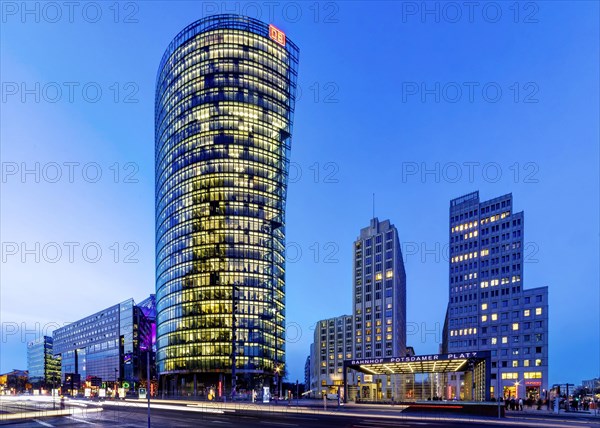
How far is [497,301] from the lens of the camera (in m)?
152

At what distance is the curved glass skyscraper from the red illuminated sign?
1.49ft

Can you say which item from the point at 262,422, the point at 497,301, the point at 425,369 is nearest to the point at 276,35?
the point at 497,301

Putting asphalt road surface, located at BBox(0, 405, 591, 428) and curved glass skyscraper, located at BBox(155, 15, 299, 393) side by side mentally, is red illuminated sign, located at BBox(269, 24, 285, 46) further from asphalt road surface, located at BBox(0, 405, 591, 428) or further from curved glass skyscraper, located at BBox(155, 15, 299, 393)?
asphalt road surface, located at BBox(0, 405, 591, 428)

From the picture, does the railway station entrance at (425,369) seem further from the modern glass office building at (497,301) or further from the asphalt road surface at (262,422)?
the modern glass office building at (497,301)

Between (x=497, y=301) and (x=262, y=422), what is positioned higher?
(x=262, y=422)

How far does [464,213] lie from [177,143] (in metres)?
92.3

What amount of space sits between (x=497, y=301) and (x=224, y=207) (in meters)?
82.1

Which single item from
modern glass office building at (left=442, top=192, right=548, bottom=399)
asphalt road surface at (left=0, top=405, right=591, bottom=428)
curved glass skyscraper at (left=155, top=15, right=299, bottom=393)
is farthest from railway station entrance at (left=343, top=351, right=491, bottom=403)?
curved glass skyscraper at (left=155, top=15, right=299, bottom=393)

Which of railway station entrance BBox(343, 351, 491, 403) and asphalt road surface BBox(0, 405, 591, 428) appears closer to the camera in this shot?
asphalt road surface BBox(0, 405, 591, 428)

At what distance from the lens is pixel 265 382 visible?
160000 mm

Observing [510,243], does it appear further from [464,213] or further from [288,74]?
[288,74]

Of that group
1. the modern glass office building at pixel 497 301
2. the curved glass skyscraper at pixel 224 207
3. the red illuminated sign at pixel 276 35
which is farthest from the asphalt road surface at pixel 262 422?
the red illuminated sign at pixel 276 35

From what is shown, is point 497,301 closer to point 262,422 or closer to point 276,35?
point 276,35

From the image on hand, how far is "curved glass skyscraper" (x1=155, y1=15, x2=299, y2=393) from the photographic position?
158m
